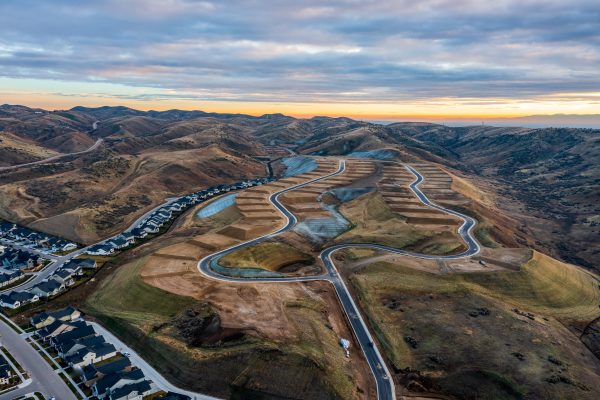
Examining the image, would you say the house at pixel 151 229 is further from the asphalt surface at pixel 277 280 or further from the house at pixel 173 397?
the house at pixel 173 397

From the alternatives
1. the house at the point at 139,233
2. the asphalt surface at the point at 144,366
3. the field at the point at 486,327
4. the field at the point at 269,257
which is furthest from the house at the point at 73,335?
the house at the point at 139,233

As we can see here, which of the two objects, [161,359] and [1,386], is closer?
[1,386]

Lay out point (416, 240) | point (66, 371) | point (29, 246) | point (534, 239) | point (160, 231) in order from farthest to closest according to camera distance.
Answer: point (534, 239) < point (160, 231) < point (29, 246) < point (416, 240) < point (66, 371)

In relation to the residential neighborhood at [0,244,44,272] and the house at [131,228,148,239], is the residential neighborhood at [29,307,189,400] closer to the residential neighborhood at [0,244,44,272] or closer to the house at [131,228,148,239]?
the residential neighborhood at [0,244,44,272]

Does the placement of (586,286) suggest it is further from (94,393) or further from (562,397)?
(94,393)

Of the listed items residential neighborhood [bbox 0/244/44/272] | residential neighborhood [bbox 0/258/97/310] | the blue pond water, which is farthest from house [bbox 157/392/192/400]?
the blue pond water

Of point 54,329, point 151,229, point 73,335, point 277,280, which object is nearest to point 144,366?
point 73,335

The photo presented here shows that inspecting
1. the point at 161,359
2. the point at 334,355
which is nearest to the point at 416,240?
the point at 334,355
